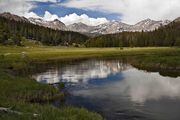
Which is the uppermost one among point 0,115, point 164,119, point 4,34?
point 4,34

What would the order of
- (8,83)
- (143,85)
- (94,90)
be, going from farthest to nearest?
(143,85) < (94,90) < (8,83)

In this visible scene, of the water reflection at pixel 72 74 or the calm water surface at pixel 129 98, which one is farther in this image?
the water reflection at pixel 72 74

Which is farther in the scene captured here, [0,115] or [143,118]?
[143,118]

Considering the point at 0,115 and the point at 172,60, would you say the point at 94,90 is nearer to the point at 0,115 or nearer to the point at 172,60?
the point at 0,115

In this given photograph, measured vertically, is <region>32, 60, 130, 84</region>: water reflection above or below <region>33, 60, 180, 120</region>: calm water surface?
above

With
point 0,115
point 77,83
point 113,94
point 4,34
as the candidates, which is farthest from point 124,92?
point 4,34

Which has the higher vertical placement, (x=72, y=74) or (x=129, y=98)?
(x=72, y=74)

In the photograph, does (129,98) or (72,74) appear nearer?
(129,98)

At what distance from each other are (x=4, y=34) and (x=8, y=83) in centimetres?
14337

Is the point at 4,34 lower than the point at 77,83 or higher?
higher

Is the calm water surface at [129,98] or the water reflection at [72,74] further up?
the water reflection at [72,74]

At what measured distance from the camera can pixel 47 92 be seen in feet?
151

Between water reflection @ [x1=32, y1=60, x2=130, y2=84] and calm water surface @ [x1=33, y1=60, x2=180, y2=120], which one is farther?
water reflection @ [x1=32, y1=60, x2=130, y2=84]

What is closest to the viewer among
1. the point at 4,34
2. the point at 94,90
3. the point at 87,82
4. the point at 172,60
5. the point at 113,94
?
the point at 113,94
